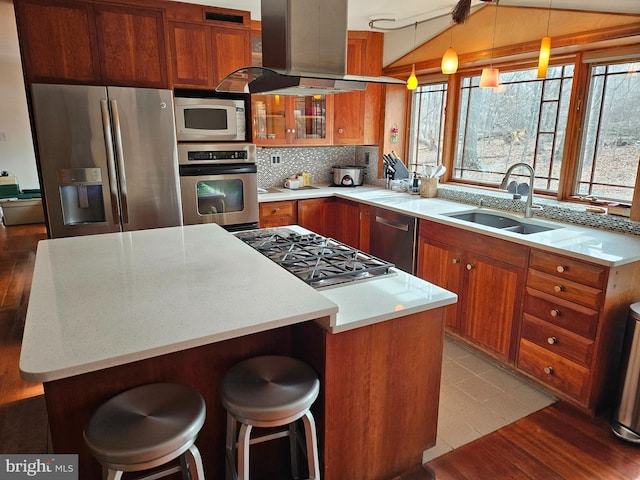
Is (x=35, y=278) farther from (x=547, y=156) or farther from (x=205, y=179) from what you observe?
(x=547, y=156)

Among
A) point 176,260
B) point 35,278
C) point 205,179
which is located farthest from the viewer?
point 205,179

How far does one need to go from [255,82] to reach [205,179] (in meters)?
1.68

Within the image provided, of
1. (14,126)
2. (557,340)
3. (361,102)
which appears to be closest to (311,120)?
(361,102)

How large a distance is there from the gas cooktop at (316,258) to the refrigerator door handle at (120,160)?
1.20 meters

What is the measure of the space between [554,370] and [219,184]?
273 centimetres

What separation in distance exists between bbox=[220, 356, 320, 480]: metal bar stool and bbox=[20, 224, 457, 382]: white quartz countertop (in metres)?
0.23

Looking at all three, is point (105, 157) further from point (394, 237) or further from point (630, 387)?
point (630, 387)

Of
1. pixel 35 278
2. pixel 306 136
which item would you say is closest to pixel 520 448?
pixel 35 278

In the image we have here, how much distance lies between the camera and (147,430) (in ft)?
4.17

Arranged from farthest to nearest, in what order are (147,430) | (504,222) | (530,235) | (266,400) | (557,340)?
1. (504,222)
2. (530,235)
3. (557,340)
4. (266,400)
5. (147,430)

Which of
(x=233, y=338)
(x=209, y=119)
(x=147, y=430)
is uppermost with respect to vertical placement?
(x=209, y=119)

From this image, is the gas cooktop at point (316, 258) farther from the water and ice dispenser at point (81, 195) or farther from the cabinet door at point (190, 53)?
the cabinet door at point (190, 53)

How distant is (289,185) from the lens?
443 cm

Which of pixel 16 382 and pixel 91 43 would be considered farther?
pixel 91 43
